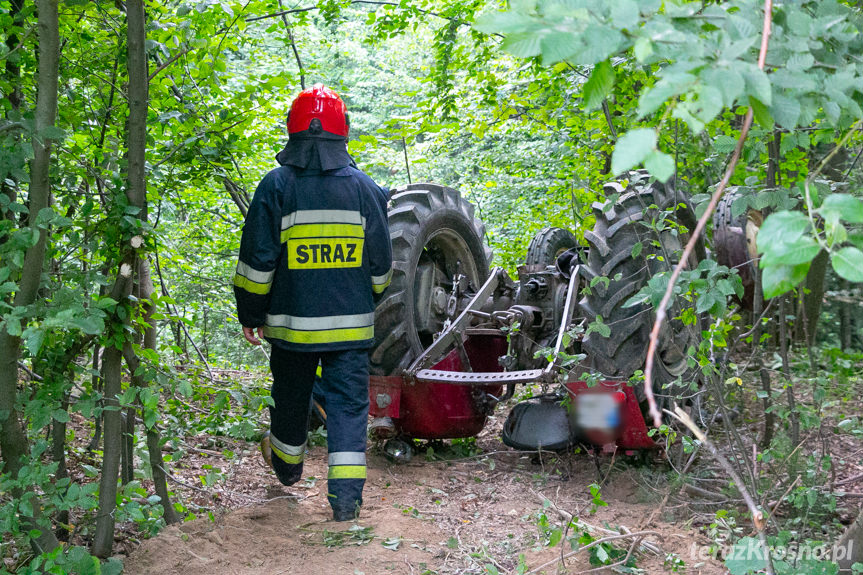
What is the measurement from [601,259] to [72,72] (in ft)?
9.95

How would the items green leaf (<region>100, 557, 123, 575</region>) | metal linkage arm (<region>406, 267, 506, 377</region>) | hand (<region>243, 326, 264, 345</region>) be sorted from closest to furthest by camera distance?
green leaf (<region>100, 557, 123, 575</region>)
hand (<region>243, 326, 264, 345</region>)
metal linkage arm (<region>406, 267, 506, 377</region>)

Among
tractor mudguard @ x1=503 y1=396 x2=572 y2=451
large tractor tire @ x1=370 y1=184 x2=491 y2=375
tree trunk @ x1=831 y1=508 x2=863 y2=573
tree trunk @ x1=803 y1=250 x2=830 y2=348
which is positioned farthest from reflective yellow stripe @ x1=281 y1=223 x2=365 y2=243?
tree trunk @ x1=803 y1=250 x2=830 y2=348

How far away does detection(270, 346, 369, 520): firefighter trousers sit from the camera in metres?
3.88

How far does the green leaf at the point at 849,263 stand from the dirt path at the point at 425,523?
205cm

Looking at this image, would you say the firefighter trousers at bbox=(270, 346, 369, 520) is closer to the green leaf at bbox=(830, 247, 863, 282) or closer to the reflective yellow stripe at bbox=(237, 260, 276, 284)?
the reflective yellow stripe at bbox=(237, 260, 276, 284)

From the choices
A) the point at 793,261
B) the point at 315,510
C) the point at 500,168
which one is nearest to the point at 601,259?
the point at 315,510

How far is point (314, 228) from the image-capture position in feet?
13.0

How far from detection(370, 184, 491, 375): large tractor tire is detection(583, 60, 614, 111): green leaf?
128 inches

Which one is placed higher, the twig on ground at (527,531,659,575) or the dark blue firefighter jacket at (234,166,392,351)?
the dark blue firefighter jacket at (234,166,392,351)

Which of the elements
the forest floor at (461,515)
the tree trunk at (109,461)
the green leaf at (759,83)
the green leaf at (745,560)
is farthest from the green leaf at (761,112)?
the tree trunk at (109,461)

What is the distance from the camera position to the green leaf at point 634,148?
119 centimetres

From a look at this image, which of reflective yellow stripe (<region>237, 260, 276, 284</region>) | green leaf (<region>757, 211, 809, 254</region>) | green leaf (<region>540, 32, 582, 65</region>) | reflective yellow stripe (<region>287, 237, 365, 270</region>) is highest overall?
green leaf (<region>540, 32, 582, 65</region>)

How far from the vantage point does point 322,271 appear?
13.1 ft

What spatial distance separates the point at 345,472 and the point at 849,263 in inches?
119
